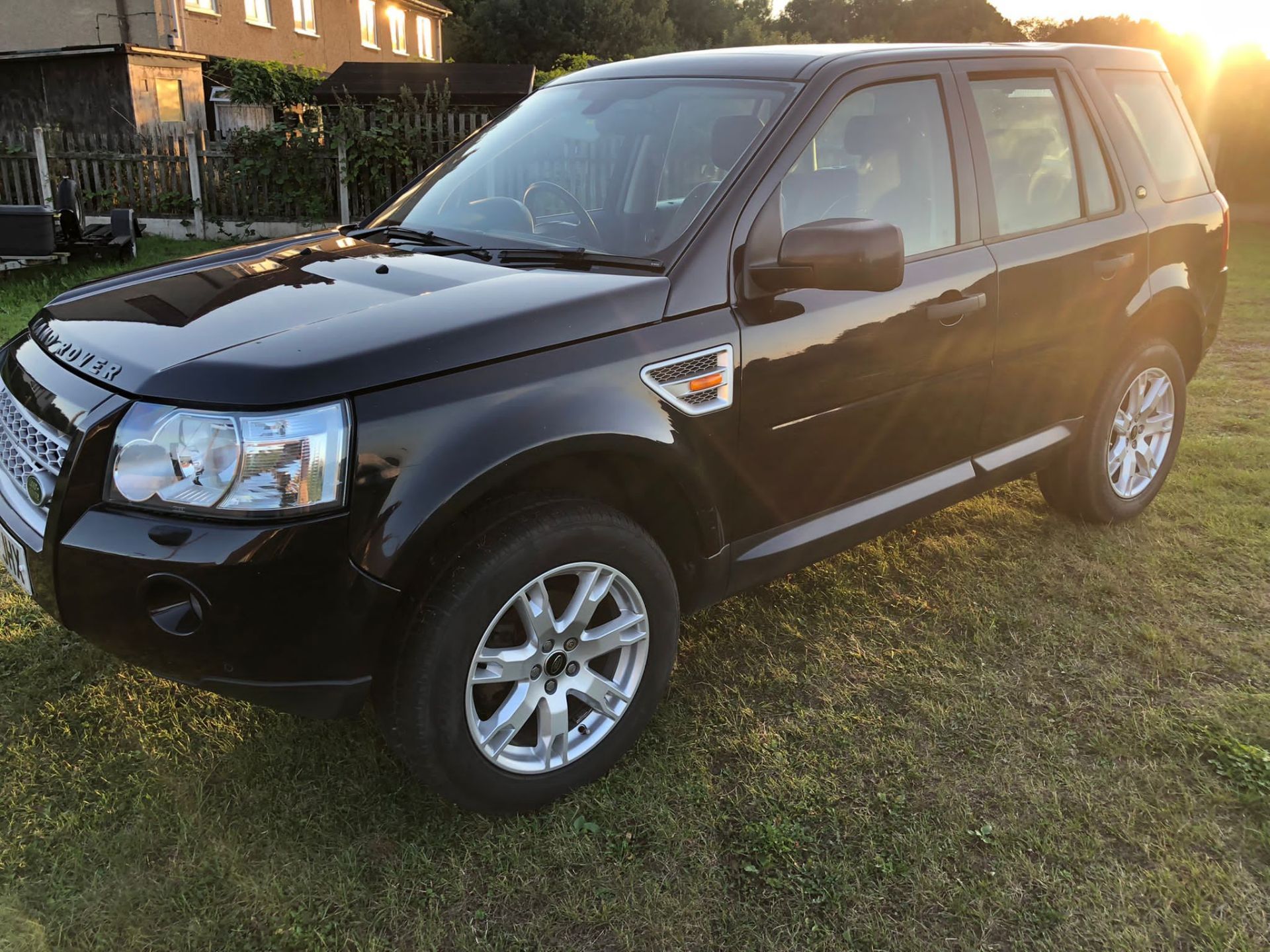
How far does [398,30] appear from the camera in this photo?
3306 centimetres

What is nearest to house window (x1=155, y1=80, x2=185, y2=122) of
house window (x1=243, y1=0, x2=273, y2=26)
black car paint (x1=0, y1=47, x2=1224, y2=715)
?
house window (x1=243, y1=0, x2=273, y2=26)

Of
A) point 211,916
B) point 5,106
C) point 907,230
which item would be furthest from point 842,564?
point 5,106

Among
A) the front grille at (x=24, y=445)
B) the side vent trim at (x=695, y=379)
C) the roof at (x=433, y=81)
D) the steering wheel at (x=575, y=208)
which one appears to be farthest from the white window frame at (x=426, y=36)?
the side vent trim at (x=695, y=379)

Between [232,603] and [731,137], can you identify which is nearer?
[232,603]

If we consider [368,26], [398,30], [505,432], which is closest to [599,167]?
[505,432]

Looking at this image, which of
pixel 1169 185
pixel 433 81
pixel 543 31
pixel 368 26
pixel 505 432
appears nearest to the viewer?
pixel 505 432

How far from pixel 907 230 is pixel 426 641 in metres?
2.03

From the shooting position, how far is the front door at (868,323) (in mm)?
2656

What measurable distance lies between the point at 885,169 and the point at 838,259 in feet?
2.62

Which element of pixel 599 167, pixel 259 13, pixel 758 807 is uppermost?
pixel 259 13

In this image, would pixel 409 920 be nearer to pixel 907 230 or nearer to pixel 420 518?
pixel 420 518

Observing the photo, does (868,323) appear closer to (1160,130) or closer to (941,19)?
(1160,130)

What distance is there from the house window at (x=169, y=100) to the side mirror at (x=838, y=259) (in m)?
23.0

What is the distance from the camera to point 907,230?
3070 millimetres
